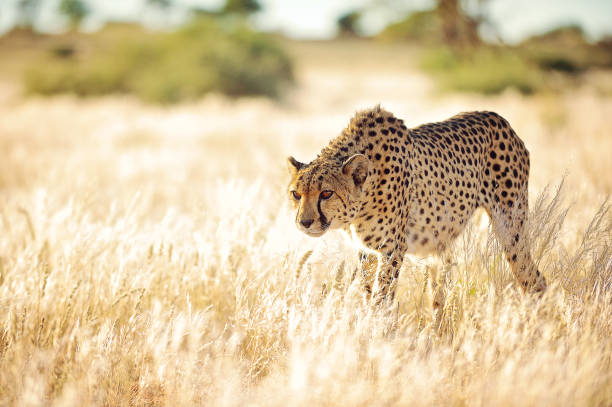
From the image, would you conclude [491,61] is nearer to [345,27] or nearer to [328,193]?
[328,193]

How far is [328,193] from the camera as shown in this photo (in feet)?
8.05

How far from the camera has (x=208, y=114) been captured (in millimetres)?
12695

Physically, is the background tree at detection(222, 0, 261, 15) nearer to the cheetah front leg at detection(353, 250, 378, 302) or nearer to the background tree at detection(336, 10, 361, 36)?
the background tree at detection(336, 10, 361, 36)

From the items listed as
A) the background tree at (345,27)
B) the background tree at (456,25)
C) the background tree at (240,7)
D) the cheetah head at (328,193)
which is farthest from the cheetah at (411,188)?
the background tree at (345,27)

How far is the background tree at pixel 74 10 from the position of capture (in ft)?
186

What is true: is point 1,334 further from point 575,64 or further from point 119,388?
point 575,64

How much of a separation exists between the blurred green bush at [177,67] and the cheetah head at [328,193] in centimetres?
1575

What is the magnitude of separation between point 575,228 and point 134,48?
65.9ft

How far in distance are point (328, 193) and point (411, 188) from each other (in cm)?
58

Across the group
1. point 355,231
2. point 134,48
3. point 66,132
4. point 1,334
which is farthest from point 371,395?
point 134,48

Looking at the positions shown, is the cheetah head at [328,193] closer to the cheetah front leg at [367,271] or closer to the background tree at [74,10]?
the cheetah front leg at [367,271]

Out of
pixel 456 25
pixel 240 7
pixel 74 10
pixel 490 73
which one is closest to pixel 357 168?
pixel 490 73

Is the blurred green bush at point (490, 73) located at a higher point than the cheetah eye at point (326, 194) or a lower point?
higher

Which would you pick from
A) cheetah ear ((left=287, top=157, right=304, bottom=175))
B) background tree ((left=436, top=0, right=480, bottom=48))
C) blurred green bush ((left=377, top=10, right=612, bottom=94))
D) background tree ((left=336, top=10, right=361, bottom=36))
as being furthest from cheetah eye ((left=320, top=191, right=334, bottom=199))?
background tree ((left=336, top=10, right=361, bottom=36))
